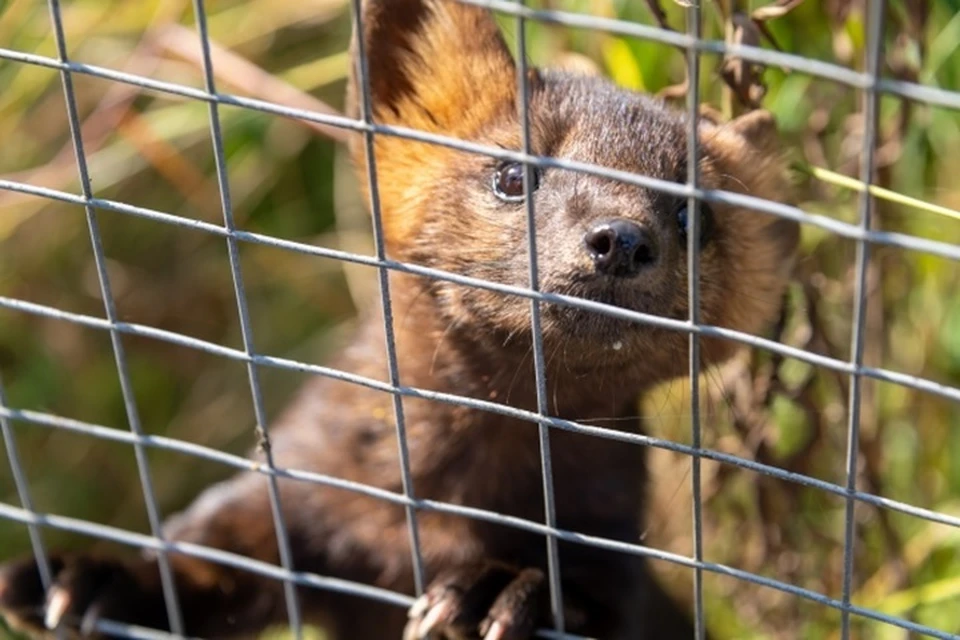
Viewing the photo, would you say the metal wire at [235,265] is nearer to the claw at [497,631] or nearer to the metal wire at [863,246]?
the claw at [497,631]

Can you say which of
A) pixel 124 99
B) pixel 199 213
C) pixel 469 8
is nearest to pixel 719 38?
pixel 469 8

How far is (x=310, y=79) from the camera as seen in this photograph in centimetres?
302

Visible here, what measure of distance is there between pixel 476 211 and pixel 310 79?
1.18 metres

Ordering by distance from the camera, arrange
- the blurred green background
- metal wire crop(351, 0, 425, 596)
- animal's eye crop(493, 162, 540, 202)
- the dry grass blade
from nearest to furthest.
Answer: metal wire crop(351, 0, 425, 596), animal's eye crop(493, 162, 540, 202), the blurred green background, the dry grass blade

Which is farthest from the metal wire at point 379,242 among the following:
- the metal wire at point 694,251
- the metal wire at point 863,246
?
the metal wire at point 863,246

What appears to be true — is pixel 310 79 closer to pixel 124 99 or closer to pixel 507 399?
pixel 124 99

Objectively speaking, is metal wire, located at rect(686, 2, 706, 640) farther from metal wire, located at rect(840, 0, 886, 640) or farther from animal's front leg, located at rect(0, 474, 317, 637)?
animal's front leg, located at rect(0, 474, 317, 637)

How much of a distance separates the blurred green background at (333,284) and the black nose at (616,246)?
0.52m

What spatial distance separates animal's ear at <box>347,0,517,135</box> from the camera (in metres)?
2.01

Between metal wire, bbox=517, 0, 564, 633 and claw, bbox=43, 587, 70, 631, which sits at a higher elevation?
metal wire, bbox=517, 0, 564, 633

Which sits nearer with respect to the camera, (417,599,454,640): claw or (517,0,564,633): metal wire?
(517,0,564,633): metal wire

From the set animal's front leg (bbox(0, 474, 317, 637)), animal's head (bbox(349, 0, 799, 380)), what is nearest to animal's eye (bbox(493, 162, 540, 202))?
animal's head (bbox(349, 0, 799, 380))

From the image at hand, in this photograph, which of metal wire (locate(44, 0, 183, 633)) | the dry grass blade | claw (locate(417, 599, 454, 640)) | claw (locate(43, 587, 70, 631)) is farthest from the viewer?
the dry grass blade

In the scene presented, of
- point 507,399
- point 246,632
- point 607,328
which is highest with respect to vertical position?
point 607,328
